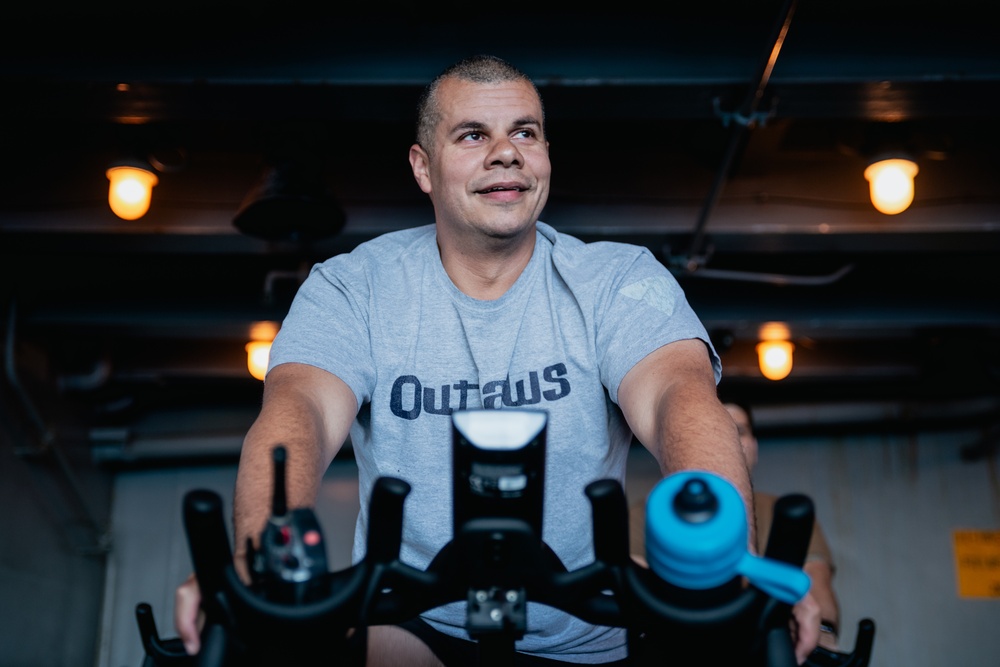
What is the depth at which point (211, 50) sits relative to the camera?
2.66 metres

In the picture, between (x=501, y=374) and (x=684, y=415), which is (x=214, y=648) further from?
(x=501, y=374)

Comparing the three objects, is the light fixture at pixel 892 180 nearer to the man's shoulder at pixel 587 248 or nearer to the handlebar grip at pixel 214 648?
the man's shoulder at pixel 587 248

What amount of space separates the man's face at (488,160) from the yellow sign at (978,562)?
17.0ft

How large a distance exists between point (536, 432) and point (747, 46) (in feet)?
7.61

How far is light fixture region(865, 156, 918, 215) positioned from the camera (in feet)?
10.3

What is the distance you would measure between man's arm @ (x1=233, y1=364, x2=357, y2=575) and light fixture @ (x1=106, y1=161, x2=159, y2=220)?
226cm

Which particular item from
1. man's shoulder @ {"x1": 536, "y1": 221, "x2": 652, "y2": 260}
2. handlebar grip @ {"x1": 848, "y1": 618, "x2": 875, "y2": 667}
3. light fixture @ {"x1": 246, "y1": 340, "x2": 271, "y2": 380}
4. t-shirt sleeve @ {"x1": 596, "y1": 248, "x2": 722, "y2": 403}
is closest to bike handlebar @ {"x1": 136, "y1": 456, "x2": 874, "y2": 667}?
handlebar grip @ {"x1": 848, "y1": 618, "x2": 875, "y2": 667}

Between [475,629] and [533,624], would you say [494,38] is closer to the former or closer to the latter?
[533,624]

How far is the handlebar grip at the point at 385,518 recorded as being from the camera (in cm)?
76

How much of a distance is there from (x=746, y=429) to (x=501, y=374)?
2543 millimetres

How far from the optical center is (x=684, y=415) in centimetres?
105

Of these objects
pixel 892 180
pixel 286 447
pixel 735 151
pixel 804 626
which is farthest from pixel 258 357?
pixel 804 626

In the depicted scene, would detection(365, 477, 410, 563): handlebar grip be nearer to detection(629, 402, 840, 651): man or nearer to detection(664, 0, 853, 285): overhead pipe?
detection(664, 0, 853, 285): overhead pipe

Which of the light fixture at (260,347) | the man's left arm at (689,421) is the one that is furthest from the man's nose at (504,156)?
the light fixture at (260,347)
